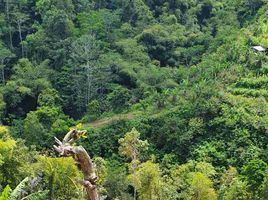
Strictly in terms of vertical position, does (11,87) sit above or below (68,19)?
below

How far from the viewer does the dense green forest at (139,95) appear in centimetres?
2184

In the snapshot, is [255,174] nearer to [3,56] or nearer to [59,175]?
[59,175]

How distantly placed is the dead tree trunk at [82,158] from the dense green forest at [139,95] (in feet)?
47.7

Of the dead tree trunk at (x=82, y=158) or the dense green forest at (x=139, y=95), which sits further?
the dense green forest at (x=139, y=95)

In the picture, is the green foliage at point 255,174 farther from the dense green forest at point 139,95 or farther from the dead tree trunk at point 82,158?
the dead tree trunk at point 82,158

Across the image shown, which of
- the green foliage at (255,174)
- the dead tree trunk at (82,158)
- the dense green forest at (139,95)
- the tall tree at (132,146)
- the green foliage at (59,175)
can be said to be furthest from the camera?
the tall tree at (132,146)

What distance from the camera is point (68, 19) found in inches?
1665

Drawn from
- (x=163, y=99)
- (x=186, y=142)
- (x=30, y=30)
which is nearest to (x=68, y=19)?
(x=30, y=30)

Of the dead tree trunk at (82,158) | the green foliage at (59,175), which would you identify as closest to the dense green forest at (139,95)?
the green foliage at (59,175)

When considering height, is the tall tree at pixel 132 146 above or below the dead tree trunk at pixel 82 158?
below

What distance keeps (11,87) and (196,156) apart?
1591 cm

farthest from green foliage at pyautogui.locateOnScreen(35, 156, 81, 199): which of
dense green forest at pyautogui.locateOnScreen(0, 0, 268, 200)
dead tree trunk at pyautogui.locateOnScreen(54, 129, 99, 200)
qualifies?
dead tree trunk at pyautogui.locateOnScreen(54, 129, 99, 200)

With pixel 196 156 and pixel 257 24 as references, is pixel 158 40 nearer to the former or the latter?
pixel 257 24

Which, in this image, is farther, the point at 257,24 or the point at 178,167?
the point at 257,24
